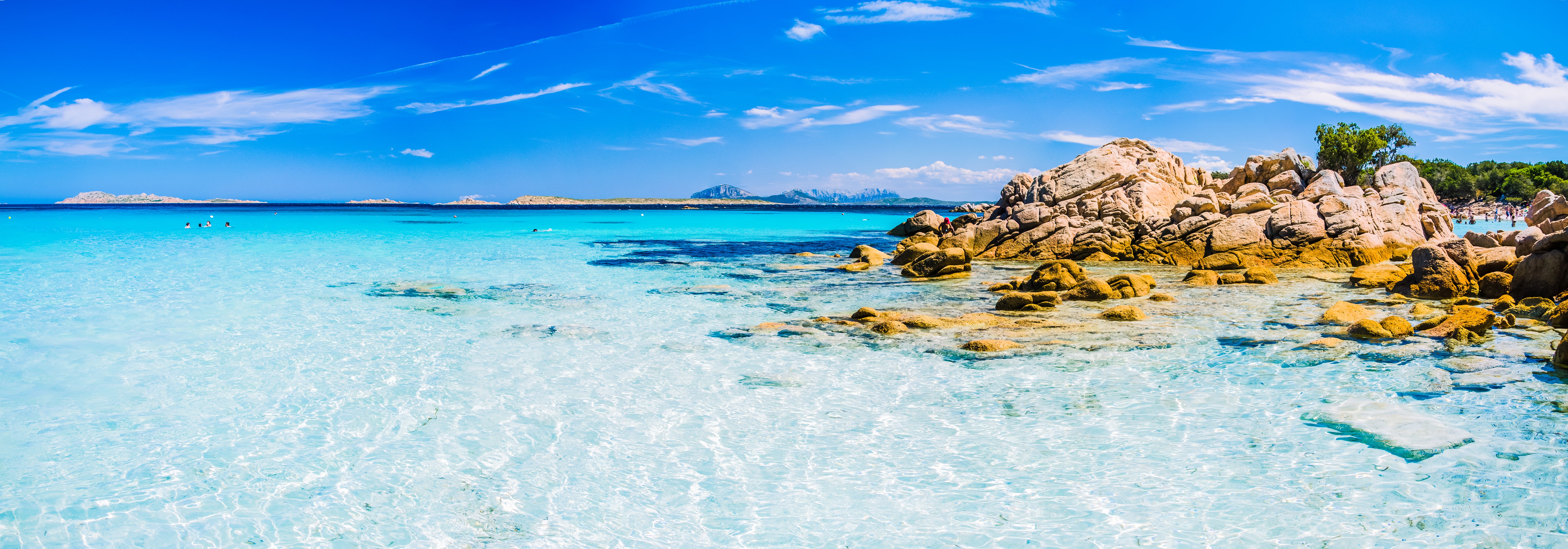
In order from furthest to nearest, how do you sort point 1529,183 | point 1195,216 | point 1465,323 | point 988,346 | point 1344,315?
point 1529,183
point 1195,216
point 1344,315
point 1465,323
point 988,346

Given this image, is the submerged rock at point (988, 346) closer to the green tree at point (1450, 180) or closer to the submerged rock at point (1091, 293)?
the submerged rock at point (1091, 293)

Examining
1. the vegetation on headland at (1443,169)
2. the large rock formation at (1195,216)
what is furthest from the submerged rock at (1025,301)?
the vegetation on headland at (1443,169)

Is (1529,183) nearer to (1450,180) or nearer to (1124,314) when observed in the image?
(1450,180)

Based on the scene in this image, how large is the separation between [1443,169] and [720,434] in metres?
113

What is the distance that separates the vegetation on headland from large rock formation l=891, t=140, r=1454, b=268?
63.1ft

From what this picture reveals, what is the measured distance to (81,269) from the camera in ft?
81.0

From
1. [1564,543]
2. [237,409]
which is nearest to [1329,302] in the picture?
[1564,543]

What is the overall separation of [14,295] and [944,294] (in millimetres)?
21984

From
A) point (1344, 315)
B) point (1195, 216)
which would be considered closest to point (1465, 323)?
point (1344, 315)

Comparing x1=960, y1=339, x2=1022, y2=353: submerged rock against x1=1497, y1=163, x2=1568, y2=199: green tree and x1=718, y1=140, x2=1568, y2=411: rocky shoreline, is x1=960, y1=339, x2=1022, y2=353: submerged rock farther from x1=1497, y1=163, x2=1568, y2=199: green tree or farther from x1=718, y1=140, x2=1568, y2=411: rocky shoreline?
x1=1497, y1=163, x2=1568, y2=199: green tree

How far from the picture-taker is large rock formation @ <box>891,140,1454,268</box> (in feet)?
82.8

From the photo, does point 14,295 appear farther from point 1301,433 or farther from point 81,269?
point 1301,433

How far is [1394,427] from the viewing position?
8.22 meters

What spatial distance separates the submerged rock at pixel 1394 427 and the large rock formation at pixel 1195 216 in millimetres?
17020
